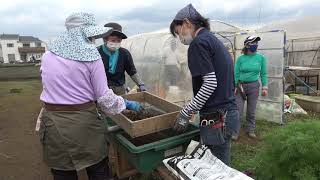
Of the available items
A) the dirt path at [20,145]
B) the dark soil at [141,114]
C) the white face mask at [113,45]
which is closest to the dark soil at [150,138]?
the dark soil at [141,114]

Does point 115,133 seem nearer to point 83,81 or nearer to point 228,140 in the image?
point 83,81

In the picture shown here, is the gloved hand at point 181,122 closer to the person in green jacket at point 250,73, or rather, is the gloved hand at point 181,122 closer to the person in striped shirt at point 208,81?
the person in striped shirt at point 208,81

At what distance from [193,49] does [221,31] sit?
6680 millimetres

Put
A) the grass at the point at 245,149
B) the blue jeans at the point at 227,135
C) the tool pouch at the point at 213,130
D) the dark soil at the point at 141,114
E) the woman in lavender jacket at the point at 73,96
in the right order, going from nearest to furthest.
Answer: the woman in lavender jacket at the point at 73,96
the tool pouch at the point at 213,130
the blue jeans at the point at 227,135
the dark soil at the point at 141,114
the grass at the point at 245,149

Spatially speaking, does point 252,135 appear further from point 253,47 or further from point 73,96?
point 73,96

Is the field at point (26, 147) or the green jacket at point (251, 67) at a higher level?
the green jacket at point (251, 67)

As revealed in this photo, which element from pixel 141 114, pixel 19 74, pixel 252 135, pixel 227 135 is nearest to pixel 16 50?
pixel 19 74

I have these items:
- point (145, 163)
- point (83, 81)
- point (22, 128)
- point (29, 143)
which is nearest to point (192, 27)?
point (83, 81)

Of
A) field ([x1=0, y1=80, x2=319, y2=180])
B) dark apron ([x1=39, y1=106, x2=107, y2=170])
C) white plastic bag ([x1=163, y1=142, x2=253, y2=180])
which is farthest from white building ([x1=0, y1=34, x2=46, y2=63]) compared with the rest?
white plastic bag ([x1=163, y1=142, x2=253, y2=180])

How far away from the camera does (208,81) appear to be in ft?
7.28

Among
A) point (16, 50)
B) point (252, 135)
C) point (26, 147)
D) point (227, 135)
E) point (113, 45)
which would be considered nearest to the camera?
point (227, 135)

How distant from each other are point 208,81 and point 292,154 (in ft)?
2.53

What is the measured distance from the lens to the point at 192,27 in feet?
7.80

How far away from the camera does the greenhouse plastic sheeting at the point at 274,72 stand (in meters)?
6.31
